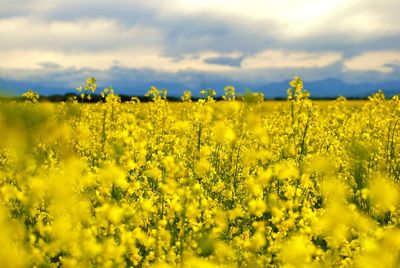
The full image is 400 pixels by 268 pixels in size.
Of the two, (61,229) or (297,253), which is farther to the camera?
(61,229)

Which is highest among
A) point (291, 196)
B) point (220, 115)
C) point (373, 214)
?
point (220, 115)

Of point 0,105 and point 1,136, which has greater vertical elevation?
point 0,105

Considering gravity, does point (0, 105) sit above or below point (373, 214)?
above

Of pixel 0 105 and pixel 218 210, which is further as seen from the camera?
pixel 0 105

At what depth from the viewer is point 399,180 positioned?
335 inches

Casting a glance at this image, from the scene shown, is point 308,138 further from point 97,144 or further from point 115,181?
point 115,181

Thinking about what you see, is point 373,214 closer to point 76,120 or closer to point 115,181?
point 115,181

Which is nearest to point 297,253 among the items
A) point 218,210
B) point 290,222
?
point 290,222

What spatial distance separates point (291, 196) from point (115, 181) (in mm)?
1956

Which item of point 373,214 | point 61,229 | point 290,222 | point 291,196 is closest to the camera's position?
point 61,229

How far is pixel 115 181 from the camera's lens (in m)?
4.78

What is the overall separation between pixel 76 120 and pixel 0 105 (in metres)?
4.44

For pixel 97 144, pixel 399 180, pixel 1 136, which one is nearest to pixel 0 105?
pixel 1 136

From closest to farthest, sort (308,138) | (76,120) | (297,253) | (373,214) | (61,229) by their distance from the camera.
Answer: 1. (297,253)
2. (61,229)
3. (373,214)
4. (308,138)
5. (76,120)
